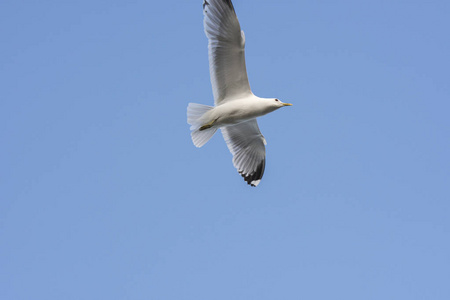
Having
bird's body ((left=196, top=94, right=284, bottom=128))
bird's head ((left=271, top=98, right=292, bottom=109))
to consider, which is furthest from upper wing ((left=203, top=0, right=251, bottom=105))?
bird's head ((left=271, top=98, right=292, bottom=109))

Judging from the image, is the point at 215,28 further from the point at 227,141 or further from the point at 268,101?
the point at 227,141

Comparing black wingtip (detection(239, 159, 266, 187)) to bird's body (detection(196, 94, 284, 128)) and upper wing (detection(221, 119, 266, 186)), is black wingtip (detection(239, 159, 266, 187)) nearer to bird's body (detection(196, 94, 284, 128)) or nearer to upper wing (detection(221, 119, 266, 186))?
upper wing (detection(221, 119, 266, 186))

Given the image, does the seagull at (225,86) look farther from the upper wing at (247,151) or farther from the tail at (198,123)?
the upper wing at (247,151)

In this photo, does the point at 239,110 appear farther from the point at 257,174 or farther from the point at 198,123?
the point at 257,174

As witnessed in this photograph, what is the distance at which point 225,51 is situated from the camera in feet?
26.5

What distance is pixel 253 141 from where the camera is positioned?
942cm

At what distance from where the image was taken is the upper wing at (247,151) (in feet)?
30.9

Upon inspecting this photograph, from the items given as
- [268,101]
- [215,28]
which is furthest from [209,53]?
[268,101]

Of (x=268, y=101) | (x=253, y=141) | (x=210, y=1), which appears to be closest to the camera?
(x=210, y=1)

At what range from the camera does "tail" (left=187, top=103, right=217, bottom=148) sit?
332 inches

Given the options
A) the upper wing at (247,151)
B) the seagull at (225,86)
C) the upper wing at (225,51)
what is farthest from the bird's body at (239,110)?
the upper wing at (247,151)

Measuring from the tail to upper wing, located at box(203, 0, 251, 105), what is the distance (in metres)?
0.24

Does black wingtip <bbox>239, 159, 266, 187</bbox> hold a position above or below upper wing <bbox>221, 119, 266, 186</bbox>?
below

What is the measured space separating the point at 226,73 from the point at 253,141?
4.84 ft
